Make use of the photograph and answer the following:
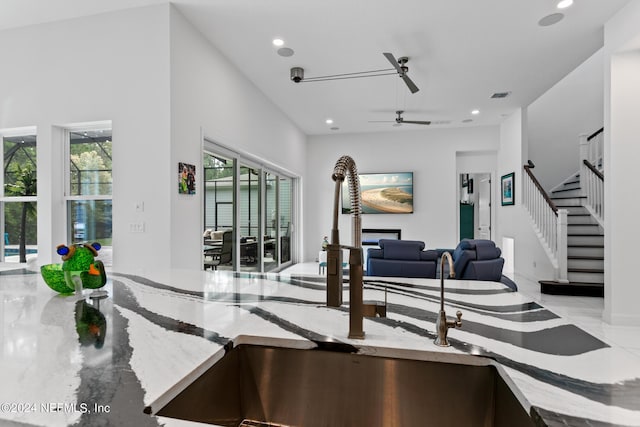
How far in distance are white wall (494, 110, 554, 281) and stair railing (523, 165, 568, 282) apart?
0.15 meters

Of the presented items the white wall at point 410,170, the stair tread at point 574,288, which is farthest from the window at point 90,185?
the stair tread at point 574,288

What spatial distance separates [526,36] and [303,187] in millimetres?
5042

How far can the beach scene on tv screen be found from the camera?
7.40m

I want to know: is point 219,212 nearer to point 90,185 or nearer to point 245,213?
point 245,213

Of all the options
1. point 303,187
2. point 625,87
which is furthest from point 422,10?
point 303,187

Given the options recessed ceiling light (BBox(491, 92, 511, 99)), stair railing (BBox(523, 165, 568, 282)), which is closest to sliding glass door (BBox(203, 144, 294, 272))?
recessed ceiling light (BBox(491, 92, 511, 99))

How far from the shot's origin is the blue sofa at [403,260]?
3.53 metres

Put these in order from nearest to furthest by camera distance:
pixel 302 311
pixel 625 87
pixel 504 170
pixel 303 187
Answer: pixel 302 311
pixel 625 87
pixel 504 170
pixel 303 187

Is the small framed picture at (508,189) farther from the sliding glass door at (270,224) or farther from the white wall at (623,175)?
the sliding glass door at (270,224)

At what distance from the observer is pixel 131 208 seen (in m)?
3.09

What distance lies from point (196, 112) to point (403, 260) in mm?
2696

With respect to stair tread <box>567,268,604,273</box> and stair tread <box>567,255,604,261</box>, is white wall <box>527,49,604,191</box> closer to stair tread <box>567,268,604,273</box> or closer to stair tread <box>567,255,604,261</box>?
stair tread <box>567,255,604,261</box>

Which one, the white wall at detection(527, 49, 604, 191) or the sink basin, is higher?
the white wall at detection(527, 49, 604, 191)

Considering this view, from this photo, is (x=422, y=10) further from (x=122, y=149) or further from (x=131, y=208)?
(x=131, y=208)
